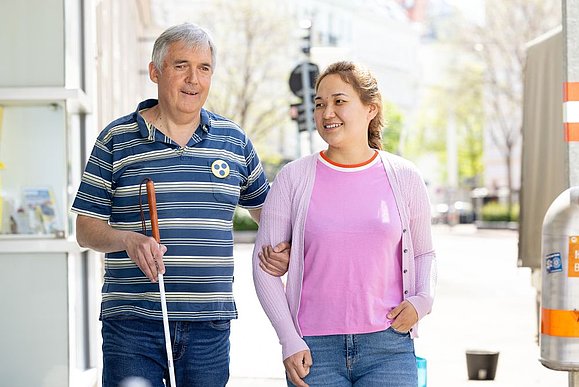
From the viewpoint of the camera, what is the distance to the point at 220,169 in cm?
401

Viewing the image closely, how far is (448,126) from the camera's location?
7606 centimetres

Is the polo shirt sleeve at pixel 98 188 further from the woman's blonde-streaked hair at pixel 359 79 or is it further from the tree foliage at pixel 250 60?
the tree foliage at pixel 250 60

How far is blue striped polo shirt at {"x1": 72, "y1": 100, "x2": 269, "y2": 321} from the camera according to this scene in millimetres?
3906

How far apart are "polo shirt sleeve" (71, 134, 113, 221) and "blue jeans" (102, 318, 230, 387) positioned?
1.23 feet

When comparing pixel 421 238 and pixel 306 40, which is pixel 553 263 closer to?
pixel 421 238

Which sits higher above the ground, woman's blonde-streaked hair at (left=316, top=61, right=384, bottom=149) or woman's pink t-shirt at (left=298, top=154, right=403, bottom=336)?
woman's blonde-streaked hair at (left=316, top=61, right=384, bottom=149)

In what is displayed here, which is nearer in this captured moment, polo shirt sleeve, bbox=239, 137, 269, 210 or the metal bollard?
A: polo shirt sleeve, bbox=239, 137, 269, 210

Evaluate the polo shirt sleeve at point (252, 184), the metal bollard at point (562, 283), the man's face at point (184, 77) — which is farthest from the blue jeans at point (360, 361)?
the metal bollard at point (562, 283)

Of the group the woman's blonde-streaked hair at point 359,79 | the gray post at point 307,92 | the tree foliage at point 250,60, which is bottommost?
the woman's blonde-streaked hair at point 359,79

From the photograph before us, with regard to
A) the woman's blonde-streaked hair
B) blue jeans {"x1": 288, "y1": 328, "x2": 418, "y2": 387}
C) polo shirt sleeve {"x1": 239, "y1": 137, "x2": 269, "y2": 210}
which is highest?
the woman's blonde-streaked hair

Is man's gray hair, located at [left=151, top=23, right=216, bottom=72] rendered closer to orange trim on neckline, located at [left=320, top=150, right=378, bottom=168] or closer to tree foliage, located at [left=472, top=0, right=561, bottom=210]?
orange trim on neckline, located at [left=320, top=150, right=378, bottom=168]

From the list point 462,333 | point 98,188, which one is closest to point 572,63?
point 98,188

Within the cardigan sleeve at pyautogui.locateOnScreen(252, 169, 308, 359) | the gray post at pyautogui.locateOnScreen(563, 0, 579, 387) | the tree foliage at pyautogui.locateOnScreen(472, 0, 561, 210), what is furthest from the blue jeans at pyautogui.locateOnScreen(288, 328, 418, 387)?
the tree foliage at pyautogui.locateOnScreen(472, 0, 561, 210)

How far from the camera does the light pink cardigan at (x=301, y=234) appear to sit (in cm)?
379
